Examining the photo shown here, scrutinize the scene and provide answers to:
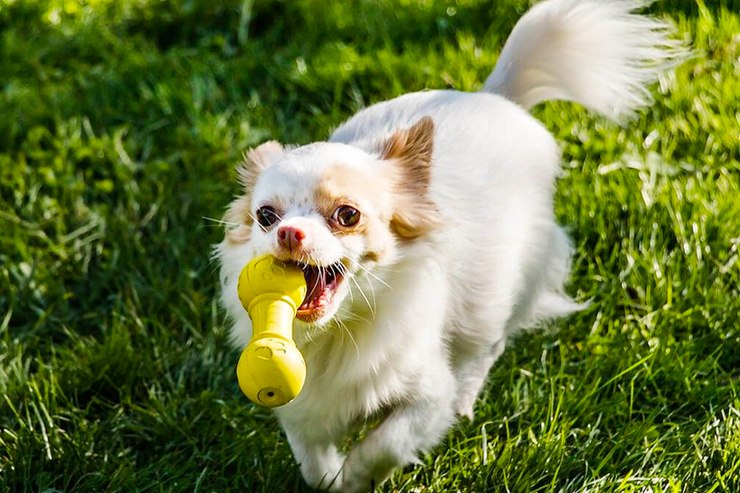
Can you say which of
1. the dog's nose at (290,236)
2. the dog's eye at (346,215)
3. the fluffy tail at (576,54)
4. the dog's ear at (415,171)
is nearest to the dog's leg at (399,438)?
the dog's ear at (415,171)

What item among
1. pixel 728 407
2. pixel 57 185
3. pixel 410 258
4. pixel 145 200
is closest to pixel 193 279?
pixel 145 200

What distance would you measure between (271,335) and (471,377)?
1.04 meters

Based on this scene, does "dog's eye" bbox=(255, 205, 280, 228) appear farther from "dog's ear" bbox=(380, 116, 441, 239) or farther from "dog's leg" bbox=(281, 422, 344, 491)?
"dog's leg" bbox=(281, 422, 344, 491)

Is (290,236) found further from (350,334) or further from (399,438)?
(399,438)

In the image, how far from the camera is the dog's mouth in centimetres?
239

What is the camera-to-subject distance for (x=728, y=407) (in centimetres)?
295

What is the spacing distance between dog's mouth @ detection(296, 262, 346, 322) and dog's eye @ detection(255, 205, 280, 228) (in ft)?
0.52

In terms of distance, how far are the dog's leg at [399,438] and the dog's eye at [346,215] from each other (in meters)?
0.54

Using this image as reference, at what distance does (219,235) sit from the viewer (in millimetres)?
3914

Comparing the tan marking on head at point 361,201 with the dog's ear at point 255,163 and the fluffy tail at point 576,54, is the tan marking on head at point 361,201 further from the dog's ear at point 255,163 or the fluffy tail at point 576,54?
the fluffy tail at point 576,54

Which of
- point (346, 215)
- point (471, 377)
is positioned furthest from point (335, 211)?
point (471, 377)

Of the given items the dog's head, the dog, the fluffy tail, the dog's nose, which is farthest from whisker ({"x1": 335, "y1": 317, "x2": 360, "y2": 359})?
the fluffy tail

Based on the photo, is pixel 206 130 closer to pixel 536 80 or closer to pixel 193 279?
pixel 193 279

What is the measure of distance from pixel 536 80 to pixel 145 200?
166 centimetres
